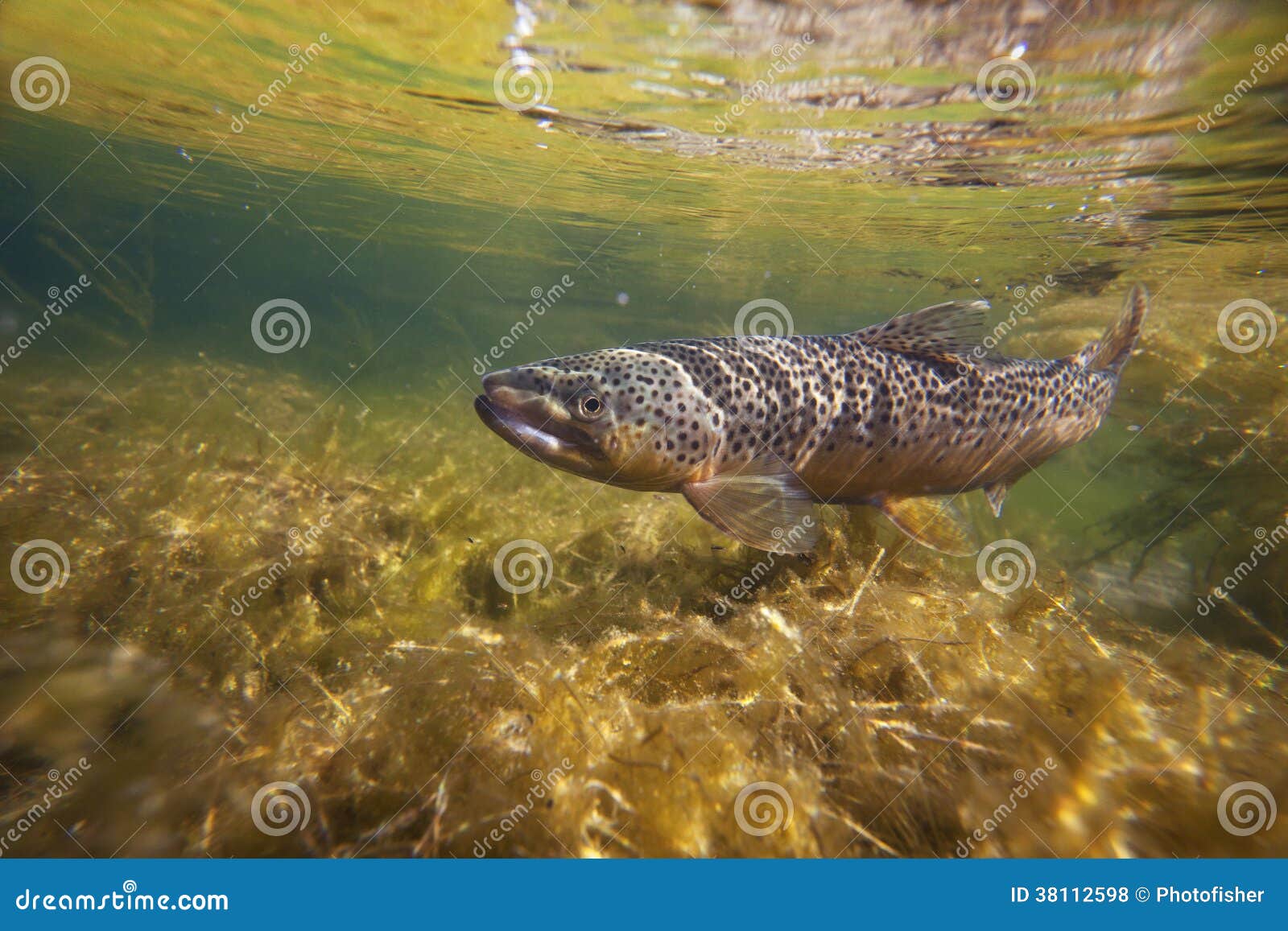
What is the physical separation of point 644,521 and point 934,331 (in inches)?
168

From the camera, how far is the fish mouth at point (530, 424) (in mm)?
3617

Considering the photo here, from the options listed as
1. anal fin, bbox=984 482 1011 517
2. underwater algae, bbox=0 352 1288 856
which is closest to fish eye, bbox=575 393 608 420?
underwater algae, bbox=0 352 1288 856

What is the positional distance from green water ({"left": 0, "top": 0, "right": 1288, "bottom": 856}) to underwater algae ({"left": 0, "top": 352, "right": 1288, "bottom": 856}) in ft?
0.10

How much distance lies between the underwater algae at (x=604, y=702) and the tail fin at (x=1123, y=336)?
112 inches

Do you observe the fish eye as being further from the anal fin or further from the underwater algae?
the anal fin

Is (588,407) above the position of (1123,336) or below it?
below

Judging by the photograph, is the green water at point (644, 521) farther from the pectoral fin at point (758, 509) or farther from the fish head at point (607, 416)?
the fish head at point (607, 416)

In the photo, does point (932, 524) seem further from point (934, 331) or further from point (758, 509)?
point (758, 509)

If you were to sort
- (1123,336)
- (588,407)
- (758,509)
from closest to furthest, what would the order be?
(588,407), (758,509), (1123,336)

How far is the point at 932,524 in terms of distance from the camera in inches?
188

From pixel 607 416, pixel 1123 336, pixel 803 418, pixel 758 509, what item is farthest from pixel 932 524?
pixel 1123 336

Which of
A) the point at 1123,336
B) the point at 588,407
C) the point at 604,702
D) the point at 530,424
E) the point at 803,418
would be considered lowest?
the point at 604,702

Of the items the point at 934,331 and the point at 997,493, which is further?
the point at 997,493

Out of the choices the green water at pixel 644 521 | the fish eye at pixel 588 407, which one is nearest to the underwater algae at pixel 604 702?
the green water at pixel 644 521
